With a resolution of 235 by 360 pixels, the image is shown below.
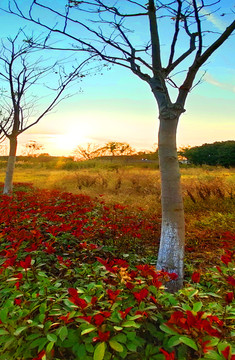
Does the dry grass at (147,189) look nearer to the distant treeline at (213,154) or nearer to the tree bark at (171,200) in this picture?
the tree bark at (171,200)

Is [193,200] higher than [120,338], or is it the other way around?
[120,338]

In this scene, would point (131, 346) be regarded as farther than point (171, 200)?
No

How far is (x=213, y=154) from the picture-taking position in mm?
29953

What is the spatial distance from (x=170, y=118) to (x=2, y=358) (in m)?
2.16

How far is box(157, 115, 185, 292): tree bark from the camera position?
241cm

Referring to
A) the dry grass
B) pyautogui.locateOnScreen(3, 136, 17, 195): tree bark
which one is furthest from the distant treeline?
pyautogui.locateOnScreen(3, 136, 17, 195): tree bark

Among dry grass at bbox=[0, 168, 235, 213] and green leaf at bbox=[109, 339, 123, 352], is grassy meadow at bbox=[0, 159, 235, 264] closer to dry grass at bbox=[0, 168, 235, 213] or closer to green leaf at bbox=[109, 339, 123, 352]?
dry grass at bbox=[0, 168, 235, 213]

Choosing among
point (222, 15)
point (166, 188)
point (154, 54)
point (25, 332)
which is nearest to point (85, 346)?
point (25, 332)

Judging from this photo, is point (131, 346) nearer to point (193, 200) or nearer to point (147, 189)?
point (193, 200)

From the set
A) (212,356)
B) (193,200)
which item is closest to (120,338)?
(212,356)

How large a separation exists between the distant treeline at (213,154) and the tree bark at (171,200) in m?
25.8

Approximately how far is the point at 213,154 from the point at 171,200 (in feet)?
97.7

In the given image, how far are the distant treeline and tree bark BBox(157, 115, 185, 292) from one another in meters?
25.8

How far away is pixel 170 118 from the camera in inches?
94.8
